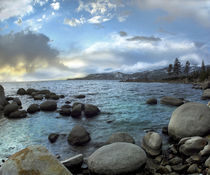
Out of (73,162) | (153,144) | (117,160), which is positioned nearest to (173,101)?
(153,144)

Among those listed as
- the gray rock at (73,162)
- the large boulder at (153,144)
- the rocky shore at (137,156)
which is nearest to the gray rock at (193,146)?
the rocky shore at (137,156)

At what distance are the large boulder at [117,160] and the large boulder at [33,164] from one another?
175 centimetres

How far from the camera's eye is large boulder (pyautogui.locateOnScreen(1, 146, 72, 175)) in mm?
4375

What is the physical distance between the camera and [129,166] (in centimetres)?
594

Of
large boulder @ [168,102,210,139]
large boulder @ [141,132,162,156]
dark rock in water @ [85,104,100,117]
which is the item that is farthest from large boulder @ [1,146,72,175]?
dark rock in water @ [85,104,100,117]

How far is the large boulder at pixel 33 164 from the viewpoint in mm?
4375

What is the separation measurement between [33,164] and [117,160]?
9.81 ft

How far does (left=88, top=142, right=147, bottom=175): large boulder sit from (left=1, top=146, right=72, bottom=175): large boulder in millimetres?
1746

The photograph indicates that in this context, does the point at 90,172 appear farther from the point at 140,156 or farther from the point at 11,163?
the point at 11,163

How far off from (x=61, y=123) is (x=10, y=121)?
18.4ft

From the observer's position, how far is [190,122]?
8758mm

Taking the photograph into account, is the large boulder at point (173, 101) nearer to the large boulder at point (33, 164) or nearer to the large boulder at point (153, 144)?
the large boulder at point (153, 144)

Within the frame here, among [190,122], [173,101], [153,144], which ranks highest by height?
[190,122]

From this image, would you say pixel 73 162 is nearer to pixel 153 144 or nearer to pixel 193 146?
pixel 153 144
